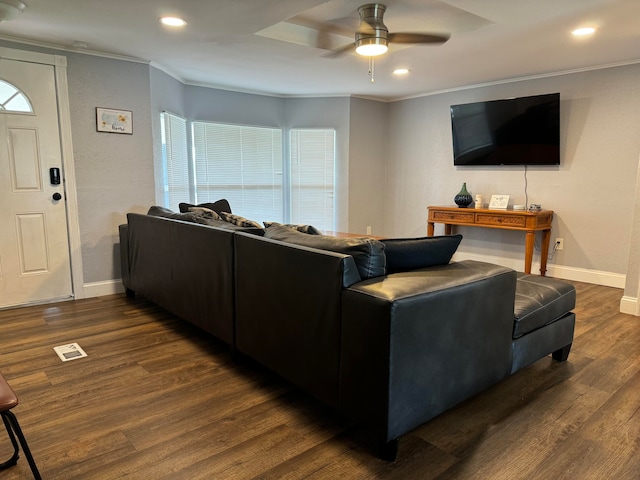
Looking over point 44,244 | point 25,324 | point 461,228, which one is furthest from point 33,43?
point 461,228

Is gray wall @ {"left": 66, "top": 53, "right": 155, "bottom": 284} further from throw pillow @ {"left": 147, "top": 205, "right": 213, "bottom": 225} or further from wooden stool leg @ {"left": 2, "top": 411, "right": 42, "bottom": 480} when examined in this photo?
wooden stool leg @ {"left": 2, "top": 411, "right": 42, "bottom": 480}

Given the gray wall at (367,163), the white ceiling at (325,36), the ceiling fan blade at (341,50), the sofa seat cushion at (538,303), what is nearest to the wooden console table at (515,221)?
the gray wall at (367,163)

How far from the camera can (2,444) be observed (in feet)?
5.78

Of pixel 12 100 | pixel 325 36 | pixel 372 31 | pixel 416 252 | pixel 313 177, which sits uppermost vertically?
pixel 325 36

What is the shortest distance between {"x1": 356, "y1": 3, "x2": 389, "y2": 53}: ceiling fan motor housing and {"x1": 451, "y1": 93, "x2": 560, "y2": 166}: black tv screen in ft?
7.86

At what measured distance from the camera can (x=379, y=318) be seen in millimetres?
1540

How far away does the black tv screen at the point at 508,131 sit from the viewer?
4.50 meters

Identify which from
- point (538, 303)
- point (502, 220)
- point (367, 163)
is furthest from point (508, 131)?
point (538, 303)

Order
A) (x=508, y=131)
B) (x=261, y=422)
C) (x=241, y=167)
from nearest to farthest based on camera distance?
(x=261, y=422) < (x=508, y=131) < (x=241, y=167)

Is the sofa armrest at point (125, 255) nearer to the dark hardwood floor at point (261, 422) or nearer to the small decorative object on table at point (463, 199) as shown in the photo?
the dark hardwood floor at point (261, 422)

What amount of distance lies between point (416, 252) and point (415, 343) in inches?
20.5

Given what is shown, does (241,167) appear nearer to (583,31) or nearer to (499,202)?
(499,202)

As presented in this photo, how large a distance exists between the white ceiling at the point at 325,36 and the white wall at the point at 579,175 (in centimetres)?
25

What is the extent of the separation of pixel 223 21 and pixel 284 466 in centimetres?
277
